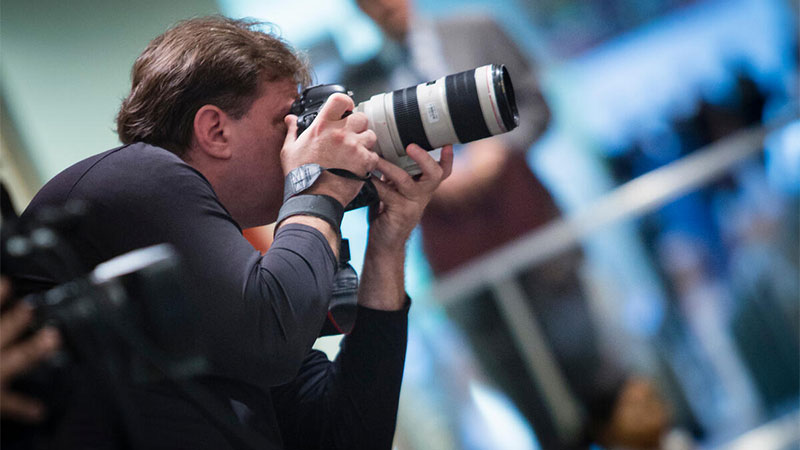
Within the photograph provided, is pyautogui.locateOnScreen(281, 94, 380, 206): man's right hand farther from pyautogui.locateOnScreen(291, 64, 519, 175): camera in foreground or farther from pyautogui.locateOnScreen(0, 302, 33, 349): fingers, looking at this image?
pyautogui.locateOnScreen(0, 302, 33, 349): fingers

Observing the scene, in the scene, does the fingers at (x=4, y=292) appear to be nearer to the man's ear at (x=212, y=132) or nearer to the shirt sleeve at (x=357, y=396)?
the man's ear at (x=212, y=132)

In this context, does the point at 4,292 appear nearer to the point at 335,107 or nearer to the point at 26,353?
the point at 26,353

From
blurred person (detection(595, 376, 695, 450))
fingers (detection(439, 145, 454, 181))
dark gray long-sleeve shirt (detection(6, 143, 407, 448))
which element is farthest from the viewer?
blurred person (detection(595, 376, 695, 450))

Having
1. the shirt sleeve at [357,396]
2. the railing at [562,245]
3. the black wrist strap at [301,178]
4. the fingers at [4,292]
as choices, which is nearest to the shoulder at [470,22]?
the railing at [562,245]

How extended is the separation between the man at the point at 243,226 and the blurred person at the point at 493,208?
3.90 feet

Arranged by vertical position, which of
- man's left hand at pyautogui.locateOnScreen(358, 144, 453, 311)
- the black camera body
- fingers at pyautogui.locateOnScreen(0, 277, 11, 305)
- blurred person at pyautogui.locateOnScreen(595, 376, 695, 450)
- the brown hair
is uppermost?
the brown hair

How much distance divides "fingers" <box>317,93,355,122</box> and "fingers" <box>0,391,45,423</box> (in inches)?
21.1

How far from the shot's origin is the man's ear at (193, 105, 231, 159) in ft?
3.58

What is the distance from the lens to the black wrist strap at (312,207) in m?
1.00

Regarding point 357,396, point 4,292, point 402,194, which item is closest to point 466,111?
point 402,194

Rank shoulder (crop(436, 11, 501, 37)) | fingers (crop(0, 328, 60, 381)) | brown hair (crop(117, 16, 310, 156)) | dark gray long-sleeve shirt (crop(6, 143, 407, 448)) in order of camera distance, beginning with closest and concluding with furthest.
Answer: fingers (crop(0, 328, 60, 381)) → dark gray long-sleeve shirt (crop(6, 143, 407, 448)) → brown hair (crop(117, 16, 310, 156)) → shoulder (crop(436, 11, 501, 37))

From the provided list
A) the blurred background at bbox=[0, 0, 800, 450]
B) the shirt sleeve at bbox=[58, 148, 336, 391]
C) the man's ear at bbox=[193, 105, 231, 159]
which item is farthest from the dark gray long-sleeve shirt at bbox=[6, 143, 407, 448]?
the blurred background at bbox=[0, 0, 800, 450]

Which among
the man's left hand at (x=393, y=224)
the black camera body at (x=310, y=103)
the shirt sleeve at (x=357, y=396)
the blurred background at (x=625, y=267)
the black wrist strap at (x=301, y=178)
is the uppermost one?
the black camera body at (x=310, y=103)

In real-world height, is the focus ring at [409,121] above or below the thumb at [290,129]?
below
